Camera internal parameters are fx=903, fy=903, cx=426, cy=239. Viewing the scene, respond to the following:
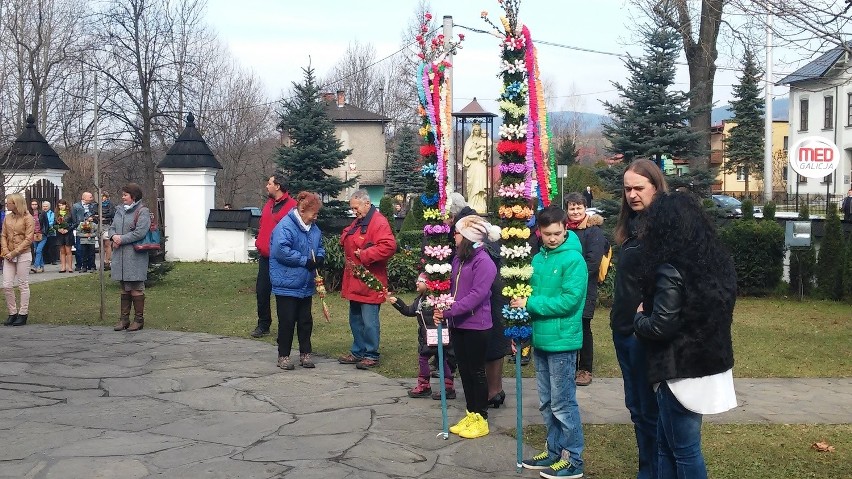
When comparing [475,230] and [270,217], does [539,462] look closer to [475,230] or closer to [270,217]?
[475,230]

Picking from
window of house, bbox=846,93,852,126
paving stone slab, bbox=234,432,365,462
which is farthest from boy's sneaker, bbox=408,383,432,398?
window of house, bbox=846,93,852,126

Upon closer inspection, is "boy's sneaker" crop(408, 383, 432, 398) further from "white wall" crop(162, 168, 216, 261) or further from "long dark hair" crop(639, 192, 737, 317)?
"white wall" crop(162, 168, 216, 261)

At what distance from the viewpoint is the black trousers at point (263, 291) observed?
38.8 ft

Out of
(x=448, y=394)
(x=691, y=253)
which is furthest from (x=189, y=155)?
(x=691, y=253)

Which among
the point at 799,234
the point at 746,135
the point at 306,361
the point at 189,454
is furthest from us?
the point at 746,135

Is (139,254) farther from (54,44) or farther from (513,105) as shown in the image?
(54,44)

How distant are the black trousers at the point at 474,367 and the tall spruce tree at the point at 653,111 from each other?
38.2ft

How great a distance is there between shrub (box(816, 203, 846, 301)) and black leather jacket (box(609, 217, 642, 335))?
1271 cm

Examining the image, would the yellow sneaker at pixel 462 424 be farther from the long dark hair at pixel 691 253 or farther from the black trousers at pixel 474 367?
the long dark hair at pixel 691 253

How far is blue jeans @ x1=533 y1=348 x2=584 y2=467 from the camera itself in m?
6.07

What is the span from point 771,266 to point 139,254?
11.5m

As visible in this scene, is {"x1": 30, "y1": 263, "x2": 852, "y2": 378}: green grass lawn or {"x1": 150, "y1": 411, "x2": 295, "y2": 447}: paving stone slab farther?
{"x1": 30, "y1": 263, "x2": 852, "y2": 378}: green grass lawn

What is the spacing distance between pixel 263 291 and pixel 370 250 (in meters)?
2.90

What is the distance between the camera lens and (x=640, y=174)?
533 centimetres
